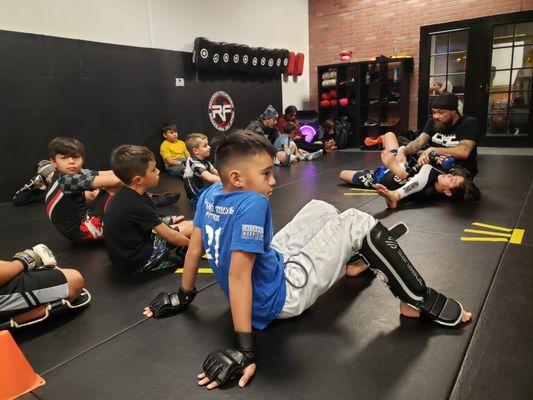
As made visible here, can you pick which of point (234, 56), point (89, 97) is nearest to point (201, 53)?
point (234, 56)

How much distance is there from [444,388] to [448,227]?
6.96 ft

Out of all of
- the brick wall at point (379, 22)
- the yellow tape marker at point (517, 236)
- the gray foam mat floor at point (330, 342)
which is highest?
the brick wall at point (379, 22)

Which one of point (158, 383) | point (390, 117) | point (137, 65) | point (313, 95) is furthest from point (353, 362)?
point (313, 95)

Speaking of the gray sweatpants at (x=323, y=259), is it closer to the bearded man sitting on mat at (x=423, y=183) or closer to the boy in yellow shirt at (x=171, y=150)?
the bearded man sitting on mat at (x=423, y=183)

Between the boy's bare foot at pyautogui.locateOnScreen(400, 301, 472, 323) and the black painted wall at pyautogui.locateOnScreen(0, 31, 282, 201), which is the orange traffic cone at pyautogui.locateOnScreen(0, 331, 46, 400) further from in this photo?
the black painted wall at pyautogui.locateOnScreen(0, 31, 282, 201)

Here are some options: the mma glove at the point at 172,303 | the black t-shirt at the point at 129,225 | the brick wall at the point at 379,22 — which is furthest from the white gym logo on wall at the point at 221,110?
the mma glove at the point at 172,303

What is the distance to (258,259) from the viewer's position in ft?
5.48

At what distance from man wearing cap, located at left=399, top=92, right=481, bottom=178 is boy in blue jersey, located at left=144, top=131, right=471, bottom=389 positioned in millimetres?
2929

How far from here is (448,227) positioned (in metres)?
3.33

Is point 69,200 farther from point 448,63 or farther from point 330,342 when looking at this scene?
point 448,63

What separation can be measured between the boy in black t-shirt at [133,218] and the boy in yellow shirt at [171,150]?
Result: 453 centimetres

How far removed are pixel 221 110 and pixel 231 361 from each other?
24.4 feet

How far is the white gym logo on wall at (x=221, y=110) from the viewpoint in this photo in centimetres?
823

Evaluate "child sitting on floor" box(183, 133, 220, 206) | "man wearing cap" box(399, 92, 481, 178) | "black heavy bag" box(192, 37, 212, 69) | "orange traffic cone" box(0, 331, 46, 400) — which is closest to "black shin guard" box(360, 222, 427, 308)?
"orange traffic cone" box(0, 331, 46, 400)
